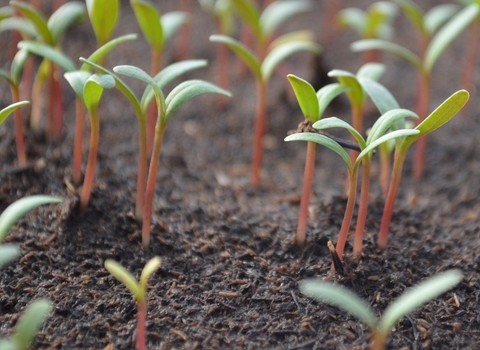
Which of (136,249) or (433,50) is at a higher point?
(433,50)

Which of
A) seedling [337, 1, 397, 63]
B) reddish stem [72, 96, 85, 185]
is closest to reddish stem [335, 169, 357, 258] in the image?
reddish stem [72, 96, 85, 185]

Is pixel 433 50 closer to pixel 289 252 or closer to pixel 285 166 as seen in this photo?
pixel 285 166

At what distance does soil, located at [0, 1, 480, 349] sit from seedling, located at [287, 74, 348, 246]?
56 mm

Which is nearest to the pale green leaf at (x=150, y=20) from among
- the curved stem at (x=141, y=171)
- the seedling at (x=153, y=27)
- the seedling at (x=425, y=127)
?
the seedling at (x=153, y=27)

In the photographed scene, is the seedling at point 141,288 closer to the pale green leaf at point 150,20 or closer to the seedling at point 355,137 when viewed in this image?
the seedling at point 355,137

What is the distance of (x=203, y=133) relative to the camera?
276 cm

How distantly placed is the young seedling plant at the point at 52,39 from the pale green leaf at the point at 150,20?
22cm

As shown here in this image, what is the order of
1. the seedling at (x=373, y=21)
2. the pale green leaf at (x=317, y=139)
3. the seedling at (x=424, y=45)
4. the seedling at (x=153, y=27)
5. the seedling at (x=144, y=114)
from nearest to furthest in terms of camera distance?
the pale green leaf at (x=317, y=139), the seedling at (x=144, y=114), the seedling at (x=153, y=27), the seedling at (x=424, y=45), the seedling at (x=373, y=21)

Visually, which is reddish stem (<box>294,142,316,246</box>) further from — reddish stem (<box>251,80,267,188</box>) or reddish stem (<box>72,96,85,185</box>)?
reddish stem (<box>72,96,85,185</box>)

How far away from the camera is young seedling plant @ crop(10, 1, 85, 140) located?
1.92 metres

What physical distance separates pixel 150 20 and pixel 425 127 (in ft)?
3.23

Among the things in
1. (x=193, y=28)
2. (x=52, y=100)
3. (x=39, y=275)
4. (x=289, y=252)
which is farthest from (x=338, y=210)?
(x=193, y=28)

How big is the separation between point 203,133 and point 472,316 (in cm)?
151

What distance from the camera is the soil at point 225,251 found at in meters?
1.46
